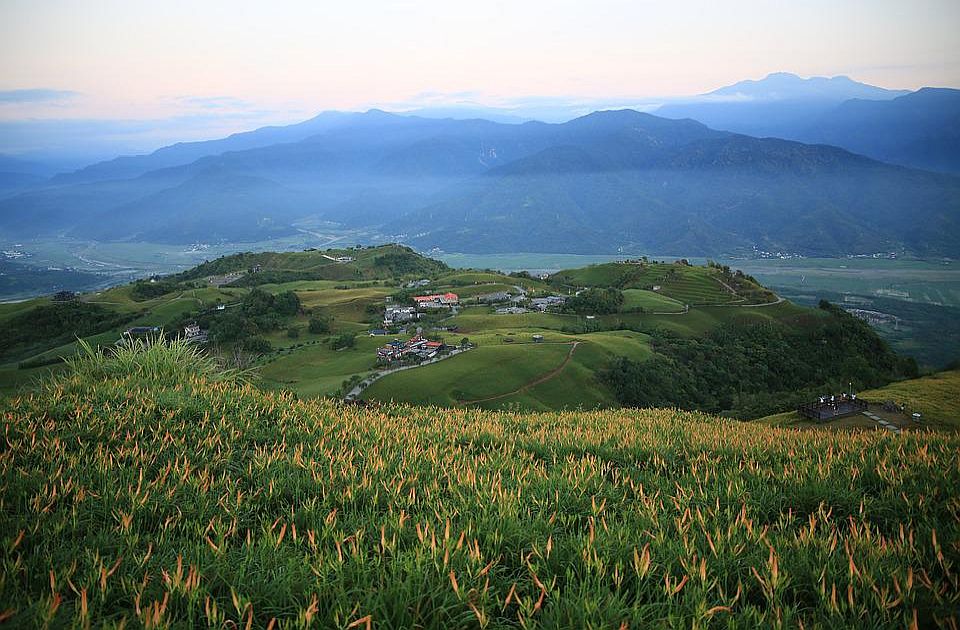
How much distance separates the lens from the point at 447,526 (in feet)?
11.9

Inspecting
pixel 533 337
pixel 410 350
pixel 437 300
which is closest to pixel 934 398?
pixel 533 337

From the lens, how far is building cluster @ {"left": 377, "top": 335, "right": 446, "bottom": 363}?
176ft

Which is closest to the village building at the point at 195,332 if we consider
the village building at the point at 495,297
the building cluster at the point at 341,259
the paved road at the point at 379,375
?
the paved road at the point at 379,375

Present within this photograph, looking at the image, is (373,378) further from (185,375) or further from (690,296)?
(690,296)

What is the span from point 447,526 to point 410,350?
52575 millimetres

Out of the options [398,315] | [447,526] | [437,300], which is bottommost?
[437,300]

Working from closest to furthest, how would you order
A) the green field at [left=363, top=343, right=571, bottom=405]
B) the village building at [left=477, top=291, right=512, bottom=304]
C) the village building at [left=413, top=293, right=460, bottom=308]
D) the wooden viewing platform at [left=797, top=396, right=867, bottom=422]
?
the wooden viewing platform at [left=797, top=396, right=867, bottom=422] → the green field at [left=363, top=343, right=571, bottom=405] → the village building at [left=413, top=293, right=460, bottom=308] → the village building at [left=477, top=291, right=512, bottom=304]

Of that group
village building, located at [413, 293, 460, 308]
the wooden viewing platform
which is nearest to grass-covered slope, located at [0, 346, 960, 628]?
the wooden viewing platform

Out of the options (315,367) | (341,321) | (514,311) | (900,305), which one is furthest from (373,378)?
(900,305)

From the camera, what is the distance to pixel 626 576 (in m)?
3.47

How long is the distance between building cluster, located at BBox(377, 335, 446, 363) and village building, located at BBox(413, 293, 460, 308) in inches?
1056

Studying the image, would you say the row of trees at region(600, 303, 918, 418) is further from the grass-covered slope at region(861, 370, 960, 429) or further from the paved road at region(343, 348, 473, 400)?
the paved road at region(343, 348, 473, 400)

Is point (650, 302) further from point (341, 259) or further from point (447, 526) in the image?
point (341, 259)

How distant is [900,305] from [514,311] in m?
120
